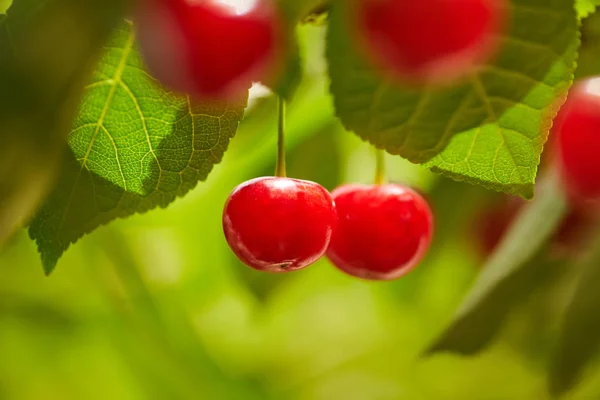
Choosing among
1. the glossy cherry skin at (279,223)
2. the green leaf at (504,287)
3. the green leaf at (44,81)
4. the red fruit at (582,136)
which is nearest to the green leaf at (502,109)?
the glossy cherry skin at (279,223)

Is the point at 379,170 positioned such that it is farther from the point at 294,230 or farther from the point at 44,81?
the point at 44,81

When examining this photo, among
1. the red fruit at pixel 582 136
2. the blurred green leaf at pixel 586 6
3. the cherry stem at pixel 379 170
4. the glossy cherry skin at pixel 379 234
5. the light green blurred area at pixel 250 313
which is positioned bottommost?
the light green blurred area at pixel 250 313

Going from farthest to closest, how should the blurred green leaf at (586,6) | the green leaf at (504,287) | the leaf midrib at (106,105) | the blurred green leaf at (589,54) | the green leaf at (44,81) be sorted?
the green leaf at (504,287), the blurred green leaf at (589,54), the blurred green leaf at (586,6), the leaf midrib at (106,105), the green leaf at (44,81)

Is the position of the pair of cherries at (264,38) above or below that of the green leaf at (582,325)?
above

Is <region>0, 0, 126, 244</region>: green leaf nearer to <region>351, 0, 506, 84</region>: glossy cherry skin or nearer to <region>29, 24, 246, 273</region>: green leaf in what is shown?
<region>351, 0, 506, 84</region>: glossy cherry skin

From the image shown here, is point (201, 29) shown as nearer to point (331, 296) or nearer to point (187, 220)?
point (187, 220)

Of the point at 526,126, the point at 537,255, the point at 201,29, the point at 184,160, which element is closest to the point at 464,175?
the point at 526,126

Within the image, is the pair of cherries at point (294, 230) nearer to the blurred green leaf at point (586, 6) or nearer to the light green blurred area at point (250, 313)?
the blurred green leaf at point (586, 6)
